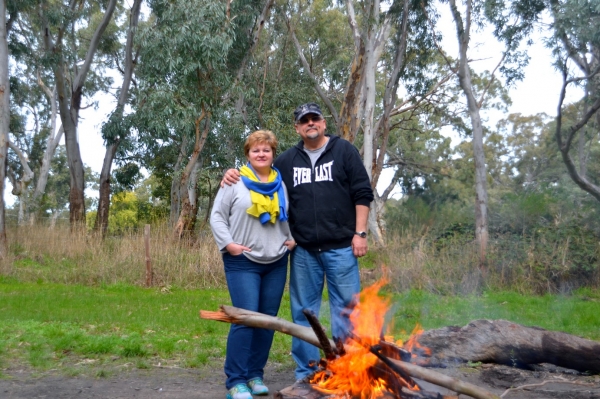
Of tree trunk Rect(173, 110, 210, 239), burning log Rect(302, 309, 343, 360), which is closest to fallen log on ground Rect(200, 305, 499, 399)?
burning log Rect(302, 309, 343, 360)

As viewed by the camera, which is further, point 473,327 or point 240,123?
point 240,123

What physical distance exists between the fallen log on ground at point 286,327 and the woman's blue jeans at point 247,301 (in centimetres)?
38

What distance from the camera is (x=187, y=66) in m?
18.6

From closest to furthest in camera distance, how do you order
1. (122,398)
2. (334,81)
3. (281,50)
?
(122,398)
(281,50)
(334,81)

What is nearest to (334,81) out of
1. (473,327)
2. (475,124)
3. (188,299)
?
(475,124)

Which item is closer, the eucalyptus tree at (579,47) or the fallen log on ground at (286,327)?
the fallen log on ground at (286,327)

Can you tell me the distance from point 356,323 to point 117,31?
27.0m

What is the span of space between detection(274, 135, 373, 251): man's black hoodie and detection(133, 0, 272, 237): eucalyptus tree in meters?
12.5

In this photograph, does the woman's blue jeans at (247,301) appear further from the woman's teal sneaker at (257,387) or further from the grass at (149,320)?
the grass at (149,320)

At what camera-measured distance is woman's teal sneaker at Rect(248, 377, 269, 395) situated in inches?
198

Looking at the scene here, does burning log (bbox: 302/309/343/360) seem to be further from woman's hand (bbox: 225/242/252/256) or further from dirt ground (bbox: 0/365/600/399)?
dirt ground (bbox: 0/365/600/399)

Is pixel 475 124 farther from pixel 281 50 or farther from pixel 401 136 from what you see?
pixel 401 136

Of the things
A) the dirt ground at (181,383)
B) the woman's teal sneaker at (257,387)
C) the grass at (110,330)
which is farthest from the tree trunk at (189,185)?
the woman's teal sneaker at (257,387)

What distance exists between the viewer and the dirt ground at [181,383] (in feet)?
16.6
